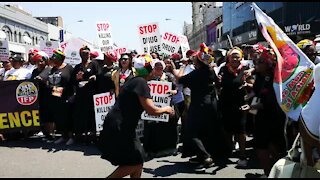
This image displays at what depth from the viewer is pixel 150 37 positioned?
30.6 ft

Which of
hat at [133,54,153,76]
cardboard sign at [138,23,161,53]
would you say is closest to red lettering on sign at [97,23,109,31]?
cardboard sign at [138,23,161,53]

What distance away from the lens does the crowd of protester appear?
13.5 ft

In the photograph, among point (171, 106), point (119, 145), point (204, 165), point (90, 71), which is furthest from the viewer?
point (90, 71)

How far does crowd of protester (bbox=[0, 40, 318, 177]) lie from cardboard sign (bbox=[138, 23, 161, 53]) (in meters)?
0.21

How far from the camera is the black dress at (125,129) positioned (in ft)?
13.3

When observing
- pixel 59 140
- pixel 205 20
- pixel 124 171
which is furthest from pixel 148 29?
pixel 205 20

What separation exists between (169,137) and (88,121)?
1.81 meters

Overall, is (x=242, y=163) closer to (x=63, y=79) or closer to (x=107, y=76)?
(x=107, y=76)

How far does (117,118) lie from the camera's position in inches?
161

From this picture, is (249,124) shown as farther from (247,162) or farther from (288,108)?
(288,108)

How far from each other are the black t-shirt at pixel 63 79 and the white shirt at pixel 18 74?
857mm

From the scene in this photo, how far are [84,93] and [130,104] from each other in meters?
3.60

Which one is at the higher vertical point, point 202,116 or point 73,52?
point 73,52

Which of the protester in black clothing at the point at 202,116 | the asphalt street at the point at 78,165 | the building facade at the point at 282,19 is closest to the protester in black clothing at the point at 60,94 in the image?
the asphalt street at the point at 78,165
